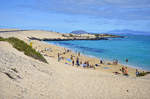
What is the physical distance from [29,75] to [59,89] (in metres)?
1.75

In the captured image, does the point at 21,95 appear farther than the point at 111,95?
No

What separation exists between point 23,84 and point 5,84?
1016 millimetres

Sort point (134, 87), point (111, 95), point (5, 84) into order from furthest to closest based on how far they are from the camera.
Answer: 1. point (134, 87)
2. point (111, 95)
3. point (5, 84)

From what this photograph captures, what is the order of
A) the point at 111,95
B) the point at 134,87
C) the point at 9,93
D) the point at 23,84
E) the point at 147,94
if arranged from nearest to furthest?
the point at 9,93 < the point at 23,84 < the point at 111,95 < the point at 147,94 < the point at 134,87

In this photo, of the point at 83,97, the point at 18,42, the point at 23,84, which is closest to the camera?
the point at 23,84

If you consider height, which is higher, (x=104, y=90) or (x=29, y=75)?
(x=29, y=75)

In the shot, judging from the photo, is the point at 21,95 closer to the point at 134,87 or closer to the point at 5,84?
the point at 5,84

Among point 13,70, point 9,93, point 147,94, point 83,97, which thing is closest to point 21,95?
point 9,93

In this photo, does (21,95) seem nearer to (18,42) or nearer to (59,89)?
(59,89)

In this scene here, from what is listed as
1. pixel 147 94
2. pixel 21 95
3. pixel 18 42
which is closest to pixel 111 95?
pixel 147 94

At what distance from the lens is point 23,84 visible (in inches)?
294

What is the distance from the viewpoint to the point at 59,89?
8.58 metres

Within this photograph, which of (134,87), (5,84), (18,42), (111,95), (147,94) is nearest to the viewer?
(5,84)

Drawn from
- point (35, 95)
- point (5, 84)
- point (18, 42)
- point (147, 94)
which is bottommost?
point (147, 94)
